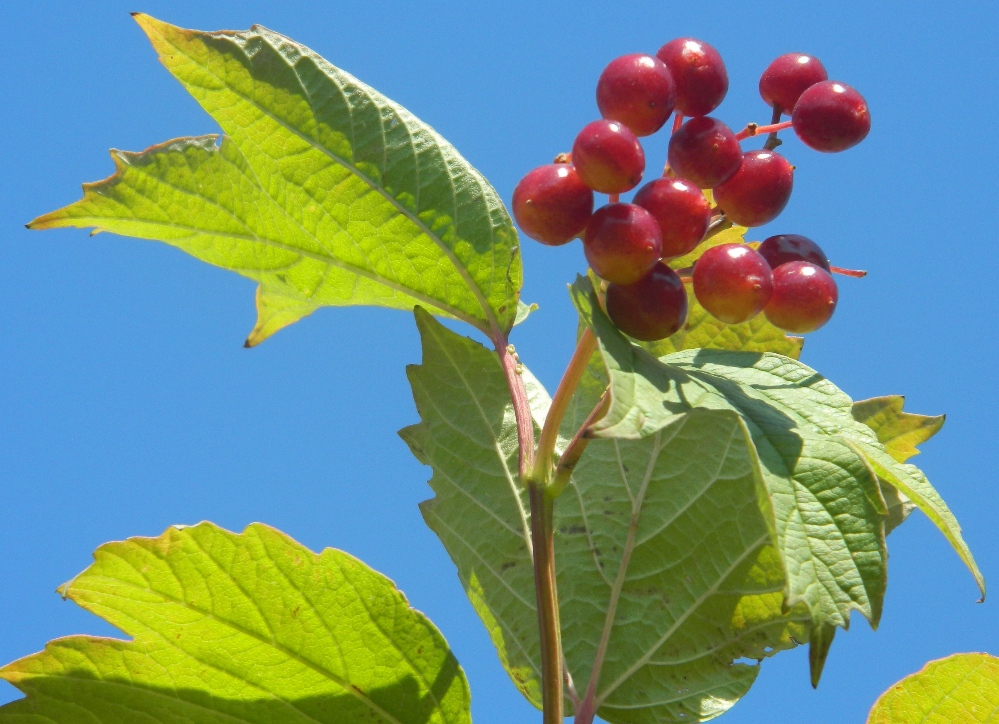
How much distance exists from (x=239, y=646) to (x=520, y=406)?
0.60 metres

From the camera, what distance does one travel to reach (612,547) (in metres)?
1.82

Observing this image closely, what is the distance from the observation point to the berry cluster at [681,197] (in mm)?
1403

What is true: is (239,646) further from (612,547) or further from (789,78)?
(789,78)

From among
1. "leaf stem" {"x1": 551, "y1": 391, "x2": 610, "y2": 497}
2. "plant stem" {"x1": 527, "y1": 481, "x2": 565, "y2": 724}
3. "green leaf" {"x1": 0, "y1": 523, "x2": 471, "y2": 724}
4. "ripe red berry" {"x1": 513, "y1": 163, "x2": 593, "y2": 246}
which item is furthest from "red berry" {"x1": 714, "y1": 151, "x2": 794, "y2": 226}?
"green leaf" {"x1": 0, "y1": 523, "x2": 471, "y2": 724}

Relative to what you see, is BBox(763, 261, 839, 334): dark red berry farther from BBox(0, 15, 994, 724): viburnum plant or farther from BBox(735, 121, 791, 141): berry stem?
BBox(735, 121, 791, 141): berry stem

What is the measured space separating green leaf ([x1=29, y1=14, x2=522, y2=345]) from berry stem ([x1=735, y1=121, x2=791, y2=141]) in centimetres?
39

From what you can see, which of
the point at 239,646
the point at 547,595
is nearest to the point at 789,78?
the point at 547,595

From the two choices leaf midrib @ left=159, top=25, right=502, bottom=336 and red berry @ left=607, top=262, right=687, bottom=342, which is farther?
leaf midrib @ left=159, top=25, right=502, bottom=336

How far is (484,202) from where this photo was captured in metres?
1.67

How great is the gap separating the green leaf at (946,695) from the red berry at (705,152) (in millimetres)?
964

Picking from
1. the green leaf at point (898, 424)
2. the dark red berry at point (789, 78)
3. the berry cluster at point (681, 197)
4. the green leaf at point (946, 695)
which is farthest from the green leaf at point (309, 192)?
the green leaf at point (946, 695)

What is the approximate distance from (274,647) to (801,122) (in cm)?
118

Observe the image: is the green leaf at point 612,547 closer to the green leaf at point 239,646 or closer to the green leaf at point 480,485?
the green leaf at point 480,485

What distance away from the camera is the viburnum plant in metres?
1.40
